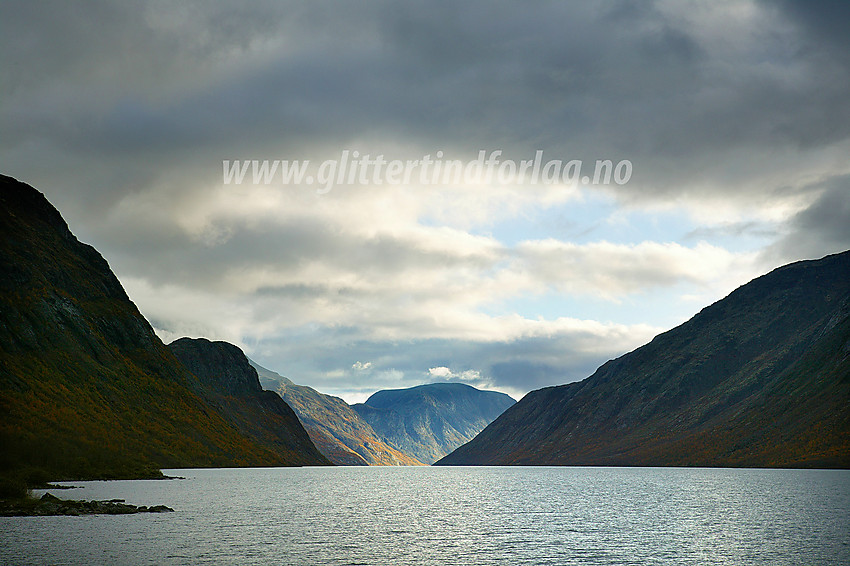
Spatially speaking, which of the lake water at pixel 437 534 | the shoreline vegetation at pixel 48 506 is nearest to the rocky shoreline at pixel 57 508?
the shoreline vegetation at pixel 48 506

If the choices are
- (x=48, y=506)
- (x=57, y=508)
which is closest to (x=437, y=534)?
(x=57, y=508)

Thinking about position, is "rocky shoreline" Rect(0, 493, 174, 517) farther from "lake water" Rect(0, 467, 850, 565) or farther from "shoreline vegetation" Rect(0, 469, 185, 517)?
"lake water" Rect(0, 467, 850, 565)

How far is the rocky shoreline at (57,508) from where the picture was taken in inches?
2576

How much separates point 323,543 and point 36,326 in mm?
180985

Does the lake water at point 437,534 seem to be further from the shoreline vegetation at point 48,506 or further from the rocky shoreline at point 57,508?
the shoreline vegetation at point 48,506

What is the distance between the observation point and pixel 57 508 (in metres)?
67.6

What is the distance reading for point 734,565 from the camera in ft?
150

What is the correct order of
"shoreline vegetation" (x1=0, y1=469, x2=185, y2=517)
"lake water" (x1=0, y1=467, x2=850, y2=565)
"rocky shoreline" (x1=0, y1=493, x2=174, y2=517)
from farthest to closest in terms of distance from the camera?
"shoreline vegetation" (x1=0, y1=469, x2=185, y2=517)
"rocky shoreline" (x1=0, y1=493, x2=174, y2=517)
"lake water" (x1=0, y1=467, x2=850, y2=565)

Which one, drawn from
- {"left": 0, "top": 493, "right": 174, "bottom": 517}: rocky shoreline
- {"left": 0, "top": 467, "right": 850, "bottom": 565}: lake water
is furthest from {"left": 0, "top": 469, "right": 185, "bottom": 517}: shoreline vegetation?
{"left": 0, "top": 467, "right": 850, "bottom": 565}: lake water

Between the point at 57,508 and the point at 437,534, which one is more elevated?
the point at 437,534

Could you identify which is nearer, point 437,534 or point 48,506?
point 437,534

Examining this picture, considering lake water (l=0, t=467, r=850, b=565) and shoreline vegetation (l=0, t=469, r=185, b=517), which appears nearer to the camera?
lake water (l=0, t=467, r=850, b=565)

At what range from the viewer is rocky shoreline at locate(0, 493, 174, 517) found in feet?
215

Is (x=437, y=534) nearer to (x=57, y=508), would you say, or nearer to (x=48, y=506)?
(x=57, y=508)
